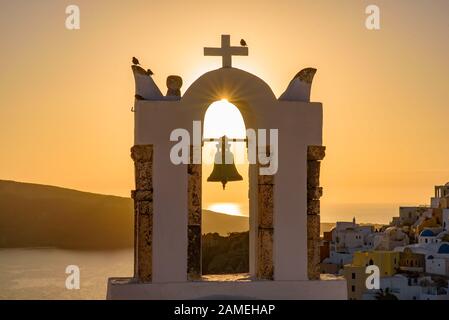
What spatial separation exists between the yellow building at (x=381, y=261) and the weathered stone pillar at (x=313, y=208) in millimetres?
45787

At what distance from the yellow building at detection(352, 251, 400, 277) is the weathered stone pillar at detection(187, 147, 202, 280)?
4616cm

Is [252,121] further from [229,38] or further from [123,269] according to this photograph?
[123,269]

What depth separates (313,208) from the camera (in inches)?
261

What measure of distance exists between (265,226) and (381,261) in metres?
47.5

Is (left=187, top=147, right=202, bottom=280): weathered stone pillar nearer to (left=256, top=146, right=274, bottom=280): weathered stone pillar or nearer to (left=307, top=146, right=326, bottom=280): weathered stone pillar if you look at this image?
(left=256, top=146, right=274, bottom=280): weathered stone pillar

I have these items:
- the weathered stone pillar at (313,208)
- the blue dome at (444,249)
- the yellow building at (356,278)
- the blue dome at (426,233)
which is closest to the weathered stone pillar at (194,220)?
the weathered stone pillar at (313,208)

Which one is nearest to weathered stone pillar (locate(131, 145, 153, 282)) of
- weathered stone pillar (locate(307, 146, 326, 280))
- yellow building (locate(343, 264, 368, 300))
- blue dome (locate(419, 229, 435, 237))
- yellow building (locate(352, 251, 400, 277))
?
weathered stone pillar (locate(307, 146, 326, 280))

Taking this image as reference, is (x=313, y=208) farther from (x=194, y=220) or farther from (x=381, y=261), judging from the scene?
(x=381, y=261)

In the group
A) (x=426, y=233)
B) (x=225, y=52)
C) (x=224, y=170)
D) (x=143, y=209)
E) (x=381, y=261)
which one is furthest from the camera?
(x=426, y=233)

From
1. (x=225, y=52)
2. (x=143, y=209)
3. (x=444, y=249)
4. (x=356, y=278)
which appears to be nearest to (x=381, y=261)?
(x=356, y=278)

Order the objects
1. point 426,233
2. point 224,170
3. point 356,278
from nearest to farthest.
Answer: point 224,170
point 356,278
point 426,233

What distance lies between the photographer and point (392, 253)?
176 feet
